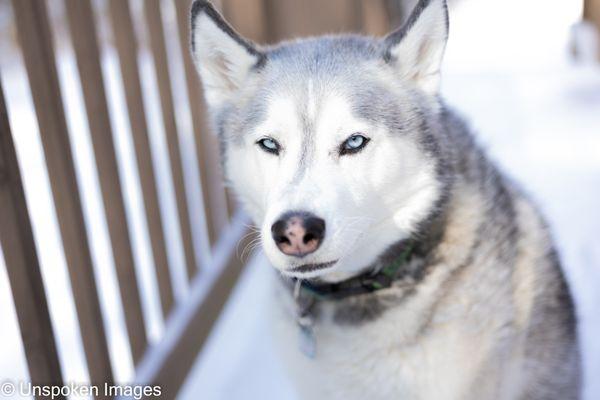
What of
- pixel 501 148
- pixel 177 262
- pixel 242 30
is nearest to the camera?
pixel 177 262

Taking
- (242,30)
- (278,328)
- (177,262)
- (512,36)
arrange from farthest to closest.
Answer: (512,36) < (242,30) < (177,262) < (278,328)

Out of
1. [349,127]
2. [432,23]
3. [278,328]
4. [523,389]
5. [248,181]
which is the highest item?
[432,23]

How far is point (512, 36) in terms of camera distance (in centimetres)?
748

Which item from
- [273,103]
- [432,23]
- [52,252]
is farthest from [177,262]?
[432,23]

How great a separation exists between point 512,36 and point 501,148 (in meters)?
3.90

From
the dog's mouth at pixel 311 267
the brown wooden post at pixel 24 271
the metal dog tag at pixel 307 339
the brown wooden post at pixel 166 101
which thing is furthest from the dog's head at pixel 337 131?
the brown wooden post at pixel 166 101

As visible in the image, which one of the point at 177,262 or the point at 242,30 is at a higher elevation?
the point at 242,30

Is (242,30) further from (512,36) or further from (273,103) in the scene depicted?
(512,36)

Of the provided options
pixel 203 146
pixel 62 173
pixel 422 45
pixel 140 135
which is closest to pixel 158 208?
pixel 140 135

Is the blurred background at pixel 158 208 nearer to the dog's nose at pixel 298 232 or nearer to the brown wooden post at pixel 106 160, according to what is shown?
the brown wooden post at pixel 106 160

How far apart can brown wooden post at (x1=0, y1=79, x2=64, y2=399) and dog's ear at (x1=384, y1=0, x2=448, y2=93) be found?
1.06 meters

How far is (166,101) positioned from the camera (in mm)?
2812

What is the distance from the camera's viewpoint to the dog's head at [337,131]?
1486 mm

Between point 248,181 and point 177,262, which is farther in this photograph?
point 177,262
